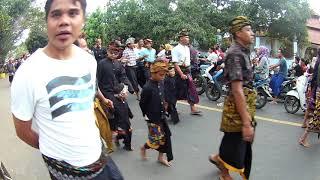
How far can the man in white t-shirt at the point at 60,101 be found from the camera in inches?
83.1

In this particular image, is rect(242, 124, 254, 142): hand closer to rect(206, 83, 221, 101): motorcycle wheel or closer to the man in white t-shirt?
the man in white t-shirt

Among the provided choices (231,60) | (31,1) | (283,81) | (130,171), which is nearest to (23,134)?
(231,60)

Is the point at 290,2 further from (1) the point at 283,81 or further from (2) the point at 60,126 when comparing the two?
(2) the point at 60,126

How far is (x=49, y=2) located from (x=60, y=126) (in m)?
0.63

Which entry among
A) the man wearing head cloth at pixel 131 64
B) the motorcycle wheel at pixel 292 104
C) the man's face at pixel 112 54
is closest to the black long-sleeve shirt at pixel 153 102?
the man's face at pixel 112 54

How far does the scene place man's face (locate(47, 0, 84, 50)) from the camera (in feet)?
7.07

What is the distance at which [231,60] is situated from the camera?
13.8 ft

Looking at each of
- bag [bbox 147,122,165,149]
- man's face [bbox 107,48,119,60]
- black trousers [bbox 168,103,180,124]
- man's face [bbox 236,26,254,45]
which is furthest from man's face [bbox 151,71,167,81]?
black trousers [bbox 168,103,180,124]

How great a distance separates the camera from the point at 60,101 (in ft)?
7.07

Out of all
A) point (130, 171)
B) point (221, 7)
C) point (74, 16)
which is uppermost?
point (221, 7)

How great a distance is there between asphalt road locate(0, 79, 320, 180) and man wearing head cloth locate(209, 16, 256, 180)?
65cm

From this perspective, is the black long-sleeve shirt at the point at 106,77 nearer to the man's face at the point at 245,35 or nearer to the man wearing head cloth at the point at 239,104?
the man wearing head cloth at the point at 239,104

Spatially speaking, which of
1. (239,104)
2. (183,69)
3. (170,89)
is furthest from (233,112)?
(183,69)

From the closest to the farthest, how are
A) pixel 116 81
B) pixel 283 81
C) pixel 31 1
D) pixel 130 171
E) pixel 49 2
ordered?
pixel 49 2 → pixel 130 171 → pixel 116 81 → pixel 283 81 → pixel 31 1
